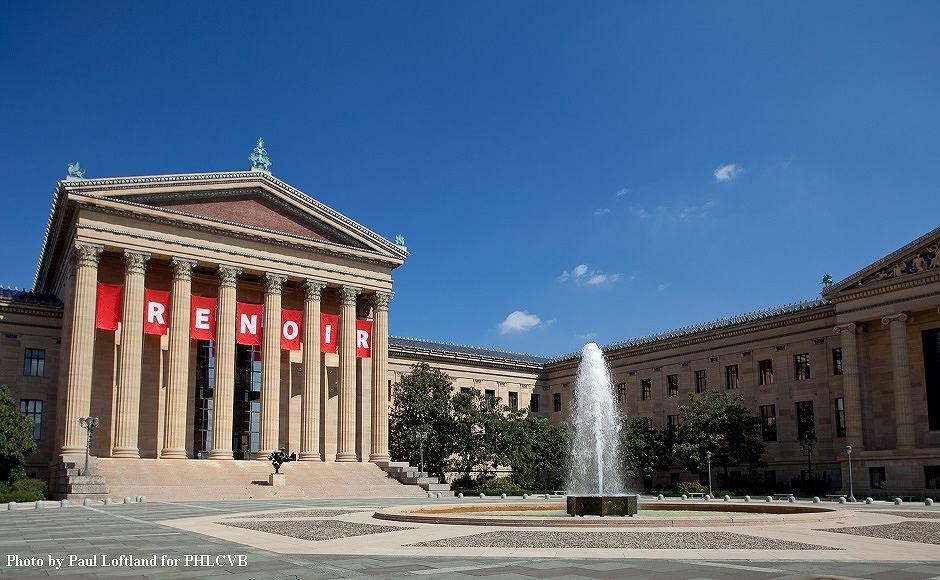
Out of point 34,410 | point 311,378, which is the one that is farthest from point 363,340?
point 34,410

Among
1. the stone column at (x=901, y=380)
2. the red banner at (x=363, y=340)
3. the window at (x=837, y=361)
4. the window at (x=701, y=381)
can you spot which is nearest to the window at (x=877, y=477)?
the stone column at (x=901, y=380)

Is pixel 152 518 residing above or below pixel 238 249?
below

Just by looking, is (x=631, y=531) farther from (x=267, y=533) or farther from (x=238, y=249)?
(x=238, y=249)

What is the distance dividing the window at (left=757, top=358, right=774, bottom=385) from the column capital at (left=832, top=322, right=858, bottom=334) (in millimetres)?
8253

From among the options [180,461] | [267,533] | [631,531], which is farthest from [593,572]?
[180,461]

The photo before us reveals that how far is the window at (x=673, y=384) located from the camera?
7381 centimetres

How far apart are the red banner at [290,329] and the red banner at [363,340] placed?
529 centimetres

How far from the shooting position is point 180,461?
54.0 m

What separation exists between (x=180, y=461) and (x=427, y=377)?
2214cm

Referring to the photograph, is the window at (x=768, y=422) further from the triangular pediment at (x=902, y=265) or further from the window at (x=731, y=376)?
the triangular pediment at (x=902, y=265)

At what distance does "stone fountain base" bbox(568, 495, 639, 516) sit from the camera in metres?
25.0

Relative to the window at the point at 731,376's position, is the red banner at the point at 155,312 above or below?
above

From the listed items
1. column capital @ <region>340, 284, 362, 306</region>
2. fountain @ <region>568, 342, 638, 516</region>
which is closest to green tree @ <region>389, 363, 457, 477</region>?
column capital @ <region>340, 284, 362, 306</region>

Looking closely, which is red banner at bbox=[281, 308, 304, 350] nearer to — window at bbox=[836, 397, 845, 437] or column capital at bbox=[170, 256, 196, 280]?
column capital at bbox=[170, 256, 196, 280]
